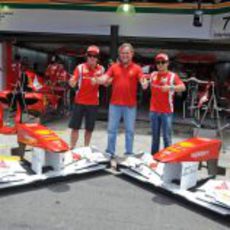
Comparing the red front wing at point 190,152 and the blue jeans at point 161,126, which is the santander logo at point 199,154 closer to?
the red front wing at point 190,152

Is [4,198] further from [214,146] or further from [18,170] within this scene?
[214,146]

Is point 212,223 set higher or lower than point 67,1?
lower

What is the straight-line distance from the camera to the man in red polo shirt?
5943 millimetres

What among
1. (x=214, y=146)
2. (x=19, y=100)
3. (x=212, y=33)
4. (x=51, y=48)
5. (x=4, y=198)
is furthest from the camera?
(x=51, y=48)

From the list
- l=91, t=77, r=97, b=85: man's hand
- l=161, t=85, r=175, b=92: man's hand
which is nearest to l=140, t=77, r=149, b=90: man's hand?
l=161, t=85, r=175, b=92: man's hand

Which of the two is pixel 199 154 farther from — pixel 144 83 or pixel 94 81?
pixel 94 81

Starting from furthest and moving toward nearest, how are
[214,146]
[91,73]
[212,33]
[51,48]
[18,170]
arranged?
[51,48], [212,33], [91,73], [214,146], [18,170]

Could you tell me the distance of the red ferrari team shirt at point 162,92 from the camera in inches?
231

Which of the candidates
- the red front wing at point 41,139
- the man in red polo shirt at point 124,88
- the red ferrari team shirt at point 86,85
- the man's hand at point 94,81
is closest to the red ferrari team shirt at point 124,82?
the man in red polo shirt at point 124,88

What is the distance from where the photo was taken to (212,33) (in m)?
10.4

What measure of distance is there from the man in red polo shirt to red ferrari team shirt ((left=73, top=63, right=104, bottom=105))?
19cm

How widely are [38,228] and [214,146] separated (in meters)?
2.28

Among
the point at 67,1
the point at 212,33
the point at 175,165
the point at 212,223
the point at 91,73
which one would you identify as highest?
the point at 67,1

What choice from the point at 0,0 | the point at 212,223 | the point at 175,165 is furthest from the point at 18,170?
the point at 0,0
